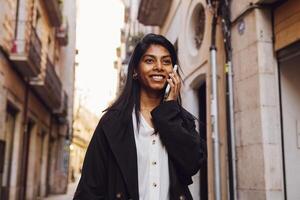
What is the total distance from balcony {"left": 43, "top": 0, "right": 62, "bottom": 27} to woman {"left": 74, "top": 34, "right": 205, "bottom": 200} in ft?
55.2

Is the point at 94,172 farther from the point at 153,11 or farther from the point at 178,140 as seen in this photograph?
the point at 153,11

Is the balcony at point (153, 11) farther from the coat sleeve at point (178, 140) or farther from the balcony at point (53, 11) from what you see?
the coat sleeve at point (178, 140)

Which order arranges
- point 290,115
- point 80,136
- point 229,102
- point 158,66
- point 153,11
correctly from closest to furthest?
point 158,66 < point 290,115 < point 229,102 < point 153,11 < point 80,136

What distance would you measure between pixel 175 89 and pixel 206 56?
22.9 feet

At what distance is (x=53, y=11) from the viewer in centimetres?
→ 1905

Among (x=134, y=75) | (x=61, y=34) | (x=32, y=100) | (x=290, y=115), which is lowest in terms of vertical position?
(x=134, y=75)

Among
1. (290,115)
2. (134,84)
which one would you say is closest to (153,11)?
(290,115)

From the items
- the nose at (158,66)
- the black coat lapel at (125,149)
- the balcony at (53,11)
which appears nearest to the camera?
the black coat lapel at (125,149)

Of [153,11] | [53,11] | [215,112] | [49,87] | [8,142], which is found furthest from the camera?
[53,11]

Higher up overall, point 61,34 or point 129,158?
point 61,34

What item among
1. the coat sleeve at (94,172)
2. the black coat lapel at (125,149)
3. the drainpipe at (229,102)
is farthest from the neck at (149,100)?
the drainpipe at (229,102)

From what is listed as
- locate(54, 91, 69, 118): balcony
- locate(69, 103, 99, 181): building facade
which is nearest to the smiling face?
locate(54, 91, 69, 118): balcony

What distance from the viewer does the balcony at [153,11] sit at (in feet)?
42.3

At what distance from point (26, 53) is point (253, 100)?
8.39 metres
